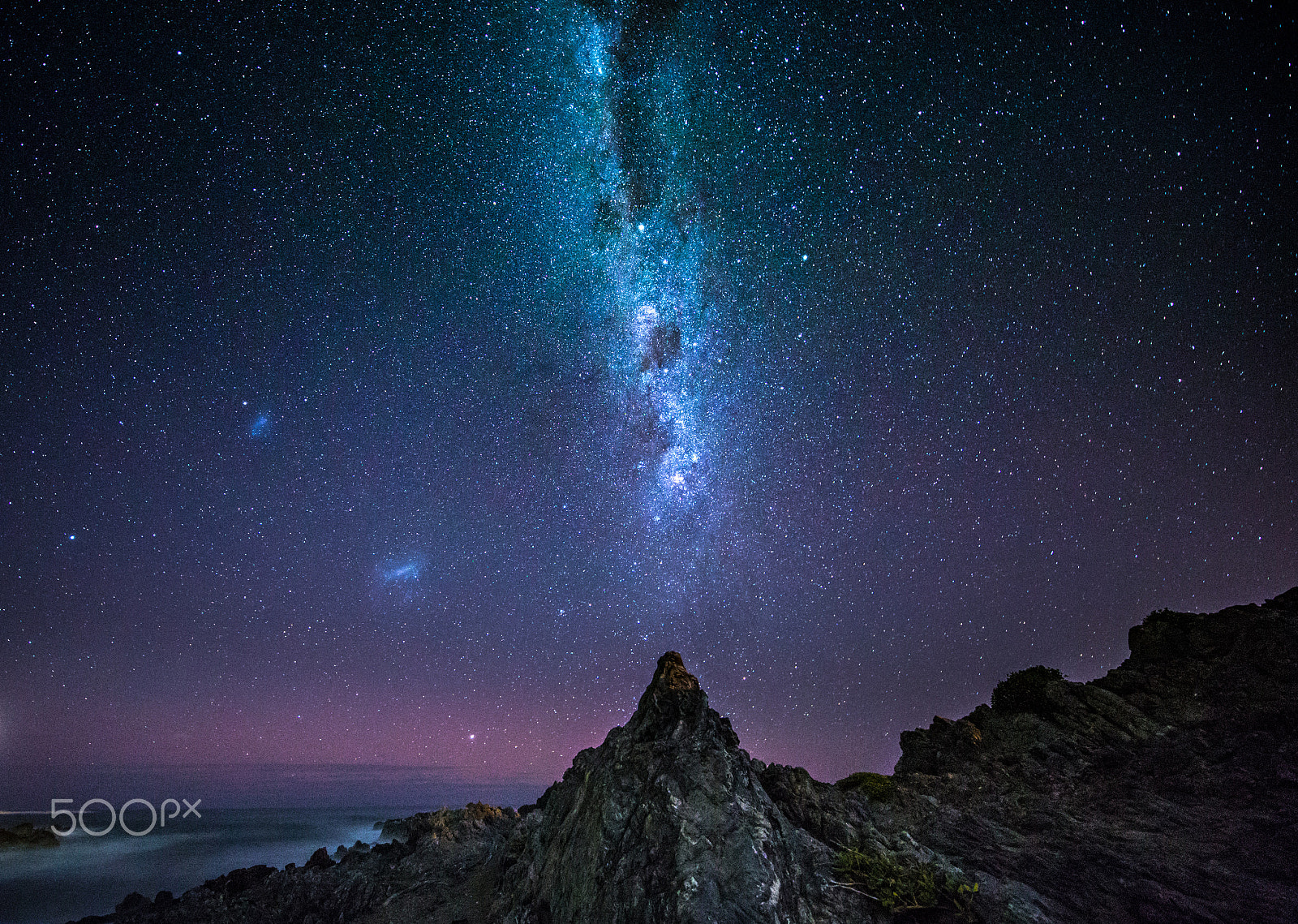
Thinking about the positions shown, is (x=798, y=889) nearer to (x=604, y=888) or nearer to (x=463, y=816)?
(x=604, y=888)

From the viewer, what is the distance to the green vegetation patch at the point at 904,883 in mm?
12578

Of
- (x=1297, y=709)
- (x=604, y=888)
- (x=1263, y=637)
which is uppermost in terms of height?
(x=1263, y=637)

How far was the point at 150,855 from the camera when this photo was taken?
73.0 metres

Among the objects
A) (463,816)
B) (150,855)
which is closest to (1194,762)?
(463,816)

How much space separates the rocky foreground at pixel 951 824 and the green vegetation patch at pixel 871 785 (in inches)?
11.0

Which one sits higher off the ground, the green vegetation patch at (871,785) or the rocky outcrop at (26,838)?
the green vegetation patch at (871,785)

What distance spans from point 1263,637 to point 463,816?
36765 millimetres

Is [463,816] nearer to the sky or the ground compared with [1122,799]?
nearer to the ground

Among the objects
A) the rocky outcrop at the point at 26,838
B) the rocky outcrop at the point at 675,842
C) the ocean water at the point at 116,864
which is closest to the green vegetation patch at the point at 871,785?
the rocky outcrop at the point at 675,842

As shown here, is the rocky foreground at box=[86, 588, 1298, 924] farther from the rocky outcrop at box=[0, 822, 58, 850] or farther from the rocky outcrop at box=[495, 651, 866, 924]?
the rocky outcrop at box=[0, 822, 58, 850]

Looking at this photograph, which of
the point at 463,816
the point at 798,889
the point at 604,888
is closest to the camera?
the point at 798,889

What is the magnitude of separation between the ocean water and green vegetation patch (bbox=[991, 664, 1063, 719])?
67338mm

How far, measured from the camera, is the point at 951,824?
16.7m

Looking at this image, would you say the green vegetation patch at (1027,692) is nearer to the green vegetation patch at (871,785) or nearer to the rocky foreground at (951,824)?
the rocky foreground at (951,824)
